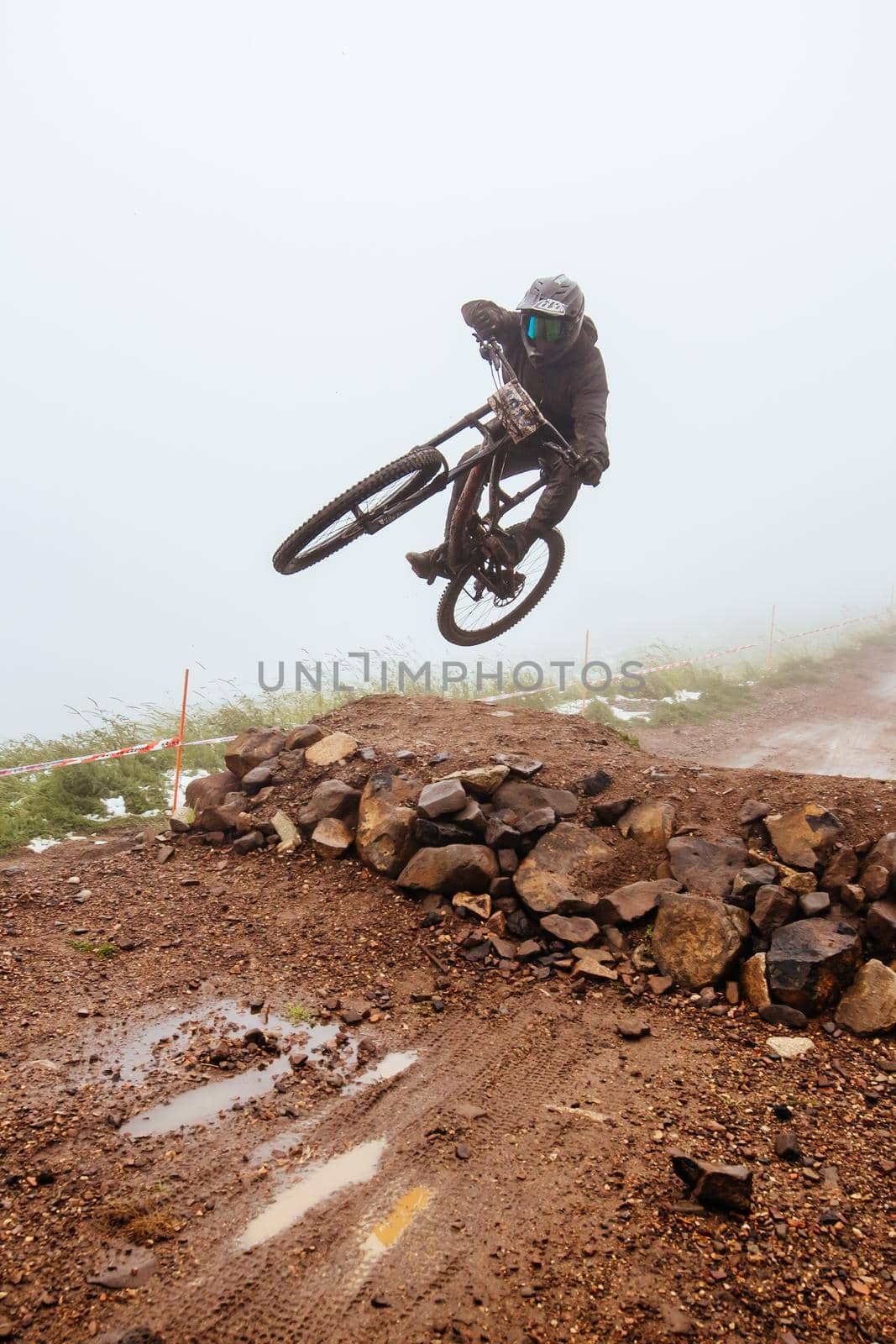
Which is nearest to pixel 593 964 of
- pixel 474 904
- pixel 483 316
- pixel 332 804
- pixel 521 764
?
pixel 474 904

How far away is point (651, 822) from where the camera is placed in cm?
608

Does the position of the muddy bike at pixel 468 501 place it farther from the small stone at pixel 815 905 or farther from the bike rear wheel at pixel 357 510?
the small stone at pixel 815 905

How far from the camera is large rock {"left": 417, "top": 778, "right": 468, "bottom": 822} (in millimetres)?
6113

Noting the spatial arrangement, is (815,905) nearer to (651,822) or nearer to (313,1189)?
(651,822)

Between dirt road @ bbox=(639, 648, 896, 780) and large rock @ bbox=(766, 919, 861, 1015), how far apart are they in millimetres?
5696

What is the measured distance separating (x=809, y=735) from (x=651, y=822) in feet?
30.4

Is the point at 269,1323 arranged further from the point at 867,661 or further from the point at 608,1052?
the point at 867,661

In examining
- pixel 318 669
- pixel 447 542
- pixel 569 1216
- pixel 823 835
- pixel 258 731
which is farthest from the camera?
pixel 318 669

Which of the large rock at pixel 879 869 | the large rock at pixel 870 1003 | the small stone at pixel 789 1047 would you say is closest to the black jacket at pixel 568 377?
the large rock at pixel 879 869

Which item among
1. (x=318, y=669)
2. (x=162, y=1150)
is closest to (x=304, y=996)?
(x=162, y=1150)

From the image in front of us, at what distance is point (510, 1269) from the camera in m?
2.88

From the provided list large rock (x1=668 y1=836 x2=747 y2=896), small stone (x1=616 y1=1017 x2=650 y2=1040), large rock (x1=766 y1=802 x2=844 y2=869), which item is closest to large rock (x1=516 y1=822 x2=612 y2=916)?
large rock (x1=668 y1=836 x2=747 y2=896)

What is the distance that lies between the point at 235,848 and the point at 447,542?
3109mm

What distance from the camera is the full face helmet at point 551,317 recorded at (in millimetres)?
6449
